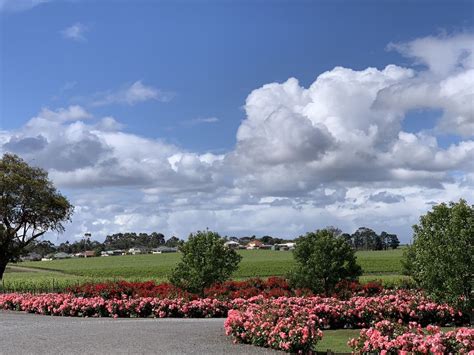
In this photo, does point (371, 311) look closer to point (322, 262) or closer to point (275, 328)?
point (275, 328)

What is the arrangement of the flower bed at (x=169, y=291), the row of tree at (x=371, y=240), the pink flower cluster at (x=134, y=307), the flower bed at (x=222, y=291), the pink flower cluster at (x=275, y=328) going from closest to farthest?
the pink flower cluster at (x=275, y=328) → the pink flower cluster at (x=134, y=307) → the flower bed at (x=169, y=291) → the flower bed at (x=222, y=291) → the row of tree at (x=371, y=240)

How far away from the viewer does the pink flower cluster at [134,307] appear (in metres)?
21.1

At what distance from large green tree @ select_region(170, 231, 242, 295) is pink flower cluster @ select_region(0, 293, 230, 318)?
379 cm

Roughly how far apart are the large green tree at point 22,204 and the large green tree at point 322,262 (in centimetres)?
2100

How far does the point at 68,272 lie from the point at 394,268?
4017 cm

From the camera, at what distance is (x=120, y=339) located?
567 inches

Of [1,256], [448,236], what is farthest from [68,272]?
[448,236]

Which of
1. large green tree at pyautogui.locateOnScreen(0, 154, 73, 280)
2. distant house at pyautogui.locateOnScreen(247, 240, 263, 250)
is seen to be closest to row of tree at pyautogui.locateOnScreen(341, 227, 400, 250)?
distant house at pyautogui.locateOnScreen(247, 240, 263, 250)

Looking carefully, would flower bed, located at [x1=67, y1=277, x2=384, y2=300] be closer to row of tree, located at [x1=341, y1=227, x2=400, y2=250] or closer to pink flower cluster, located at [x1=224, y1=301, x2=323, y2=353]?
pink flower cluster, located at [x1=224, y1=301, x2=323, y2=353]

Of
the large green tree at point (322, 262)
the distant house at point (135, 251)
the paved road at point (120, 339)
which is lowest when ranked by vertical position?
the paved road at point (120, 339)

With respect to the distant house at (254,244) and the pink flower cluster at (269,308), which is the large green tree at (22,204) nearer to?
the pink flower cluster at (269,308)

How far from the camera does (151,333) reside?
15.3 meters

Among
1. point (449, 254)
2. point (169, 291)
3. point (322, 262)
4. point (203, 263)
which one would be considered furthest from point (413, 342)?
point (203, 263)

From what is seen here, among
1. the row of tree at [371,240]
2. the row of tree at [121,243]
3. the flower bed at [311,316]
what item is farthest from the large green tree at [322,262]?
the row of tree at [121,243]
